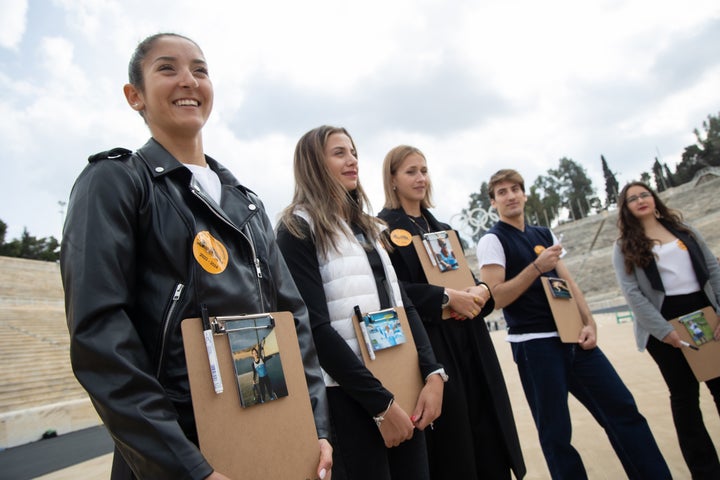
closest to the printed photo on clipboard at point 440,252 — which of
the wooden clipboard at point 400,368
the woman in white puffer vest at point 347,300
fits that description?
the woman in white puffer vest at point 347,300

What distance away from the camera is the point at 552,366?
9.06 feet

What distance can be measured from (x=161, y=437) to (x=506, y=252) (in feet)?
8.46

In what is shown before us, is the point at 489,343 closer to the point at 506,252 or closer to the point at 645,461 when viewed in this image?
the point at 506,252

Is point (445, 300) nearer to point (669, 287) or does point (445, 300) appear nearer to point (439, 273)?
point (439, 273)

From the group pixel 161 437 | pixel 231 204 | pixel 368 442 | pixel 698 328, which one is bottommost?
pixel 698 328

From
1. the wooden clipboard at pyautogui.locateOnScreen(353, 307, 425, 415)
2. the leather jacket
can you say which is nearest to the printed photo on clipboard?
the wooden clipboard at pyautogui.locateOnScreen(353, 307, 425, 415)

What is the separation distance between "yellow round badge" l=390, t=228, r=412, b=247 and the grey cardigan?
1.74 metres

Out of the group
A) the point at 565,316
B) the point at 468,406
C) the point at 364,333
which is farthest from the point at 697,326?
the point at 364,333

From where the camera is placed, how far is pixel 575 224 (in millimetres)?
49531

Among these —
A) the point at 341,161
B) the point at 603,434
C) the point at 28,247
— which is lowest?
the point at 603,434

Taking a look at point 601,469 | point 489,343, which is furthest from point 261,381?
point 601,469

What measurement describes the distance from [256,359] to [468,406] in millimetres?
1482

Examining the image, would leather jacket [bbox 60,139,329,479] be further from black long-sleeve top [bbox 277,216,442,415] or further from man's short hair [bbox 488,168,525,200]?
man's short hair [bbox 488,168,525,200]

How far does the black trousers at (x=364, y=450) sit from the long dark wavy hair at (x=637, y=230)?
94.5 inches
